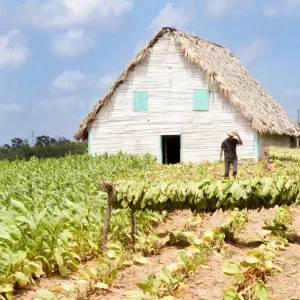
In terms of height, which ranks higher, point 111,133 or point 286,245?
point 111,133

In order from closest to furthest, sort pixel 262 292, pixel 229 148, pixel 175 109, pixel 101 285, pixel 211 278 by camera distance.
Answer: pixel 262 292 < pixel 101 285 < pixel 211 278 < pixel 229 148 < pixel 175 109

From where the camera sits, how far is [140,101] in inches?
987

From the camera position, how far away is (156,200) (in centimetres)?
811

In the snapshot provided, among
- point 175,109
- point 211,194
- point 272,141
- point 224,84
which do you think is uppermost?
point 224,84

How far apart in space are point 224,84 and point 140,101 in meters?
3.88

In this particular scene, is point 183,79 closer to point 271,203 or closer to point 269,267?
point 271,203

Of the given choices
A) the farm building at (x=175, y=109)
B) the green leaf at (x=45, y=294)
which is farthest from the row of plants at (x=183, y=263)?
the farm building at (x=175, y=109)

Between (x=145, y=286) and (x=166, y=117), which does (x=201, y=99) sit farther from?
(x=145, y=286)

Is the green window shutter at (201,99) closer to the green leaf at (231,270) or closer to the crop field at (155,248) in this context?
the crop field at (155,248)

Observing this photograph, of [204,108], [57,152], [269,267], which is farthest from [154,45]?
[57,152]

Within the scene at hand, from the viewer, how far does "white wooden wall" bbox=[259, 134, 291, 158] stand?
2433 centimetres

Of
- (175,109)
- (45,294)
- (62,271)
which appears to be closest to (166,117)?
(175,109)

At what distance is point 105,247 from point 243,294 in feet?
8.55

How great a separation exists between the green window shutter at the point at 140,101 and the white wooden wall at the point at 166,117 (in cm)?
17
